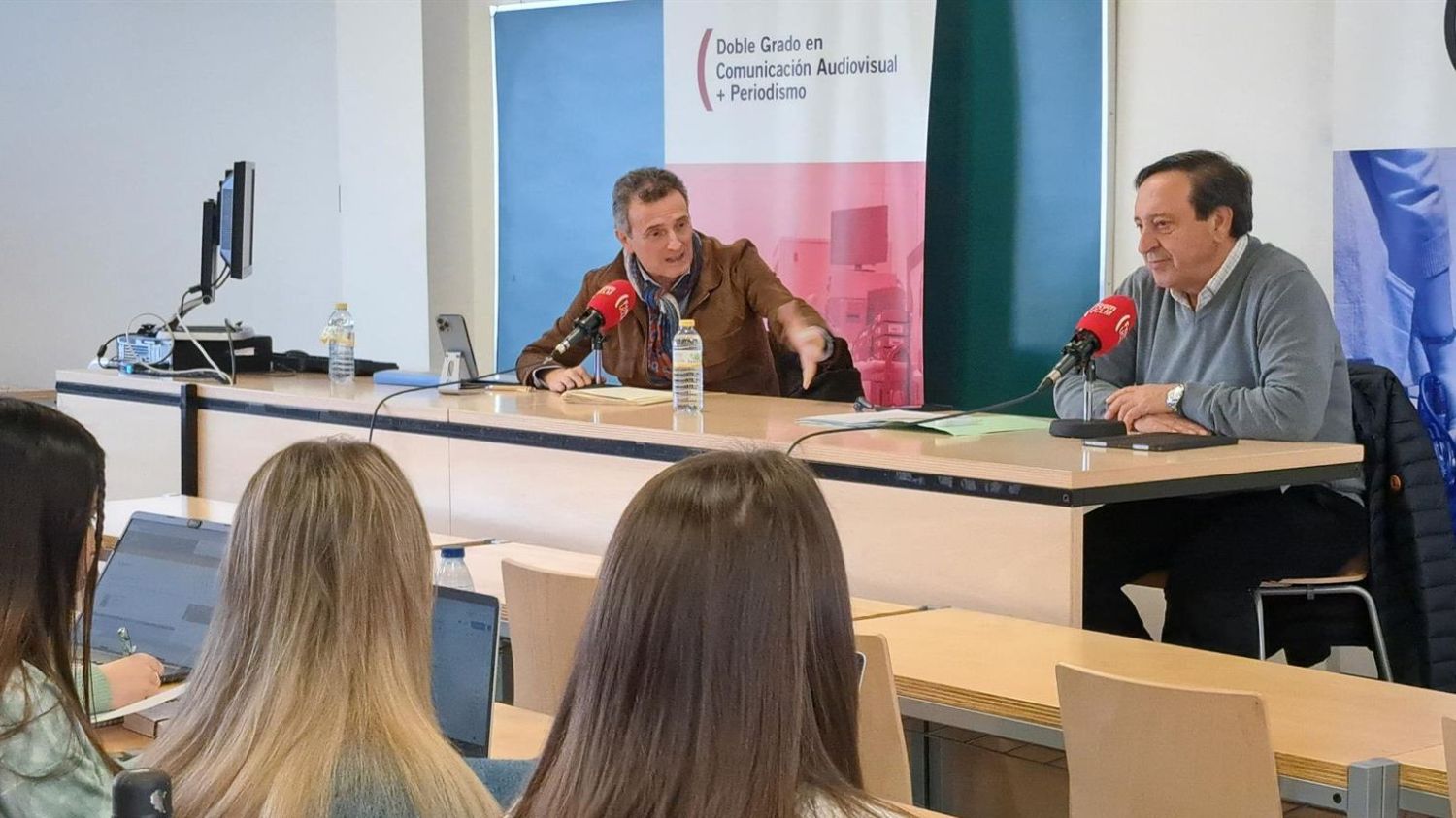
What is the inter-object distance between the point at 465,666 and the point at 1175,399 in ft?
5.50

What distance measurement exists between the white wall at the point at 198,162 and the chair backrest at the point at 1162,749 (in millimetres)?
5134

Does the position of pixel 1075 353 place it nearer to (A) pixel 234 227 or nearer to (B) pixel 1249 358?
(B) pixel 1249 358

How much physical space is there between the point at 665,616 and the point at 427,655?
426mm

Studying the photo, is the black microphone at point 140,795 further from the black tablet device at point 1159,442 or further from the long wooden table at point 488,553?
the black tablet device at point 1159,442

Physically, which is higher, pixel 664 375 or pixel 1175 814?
pixel 664 375

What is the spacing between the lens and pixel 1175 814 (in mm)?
1750

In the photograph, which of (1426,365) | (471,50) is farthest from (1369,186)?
(471,50)

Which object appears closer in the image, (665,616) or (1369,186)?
(665,616)

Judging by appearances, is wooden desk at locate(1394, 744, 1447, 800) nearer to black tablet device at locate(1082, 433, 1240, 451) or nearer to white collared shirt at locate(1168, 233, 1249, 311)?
black tablet device at locate(1082, 433, 1240, 451)

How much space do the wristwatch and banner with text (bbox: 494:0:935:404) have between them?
2.10 metres

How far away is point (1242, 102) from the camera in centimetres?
453

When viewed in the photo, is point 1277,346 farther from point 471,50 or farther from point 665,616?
point 471,50

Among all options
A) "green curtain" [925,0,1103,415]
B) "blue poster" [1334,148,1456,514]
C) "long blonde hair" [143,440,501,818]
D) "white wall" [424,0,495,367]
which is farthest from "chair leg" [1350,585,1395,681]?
"white wall" [424,0,495,367]

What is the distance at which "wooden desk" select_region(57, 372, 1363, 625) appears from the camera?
103 inches
